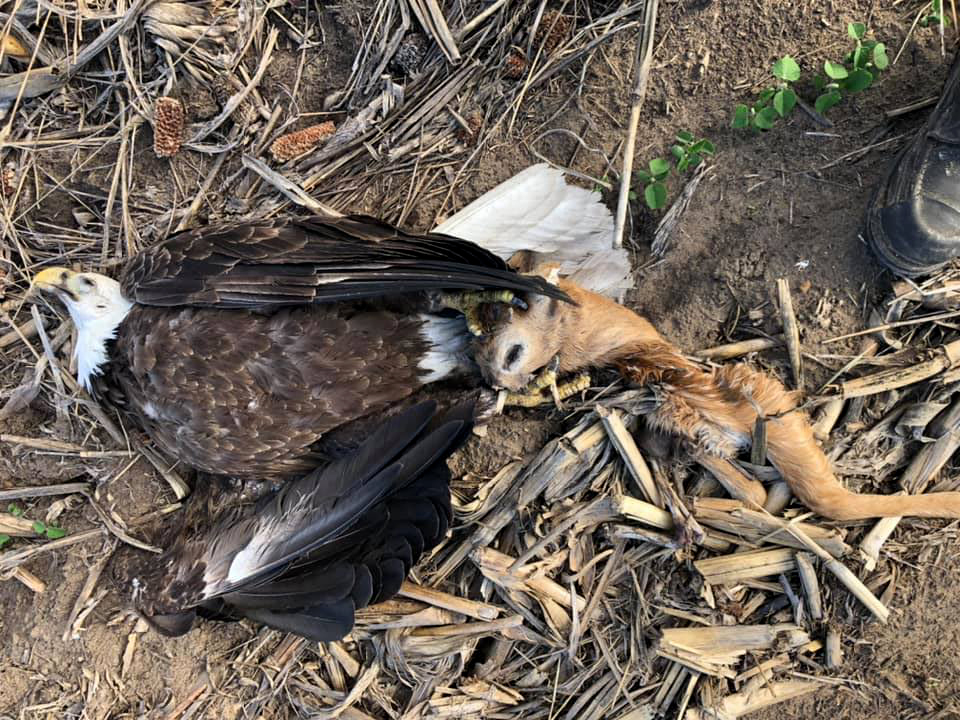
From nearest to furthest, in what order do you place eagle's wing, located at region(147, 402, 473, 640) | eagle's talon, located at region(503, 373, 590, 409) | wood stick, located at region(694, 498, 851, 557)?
eagle's wing, located at region(147, 402, 473, 640)
wood stick, located at region(694, 498, 851, 557)
eagle's talon, located at region(503, 373, 590, 409)

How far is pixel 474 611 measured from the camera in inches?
78.7

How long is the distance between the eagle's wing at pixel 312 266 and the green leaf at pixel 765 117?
0.74m

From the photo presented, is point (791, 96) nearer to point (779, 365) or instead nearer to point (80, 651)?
point (779, 365)

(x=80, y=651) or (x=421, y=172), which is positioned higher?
(x=421, y=172)

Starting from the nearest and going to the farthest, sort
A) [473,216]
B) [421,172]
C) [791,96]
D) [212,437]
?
[791,96], [212,437], [473,216], [421,172]

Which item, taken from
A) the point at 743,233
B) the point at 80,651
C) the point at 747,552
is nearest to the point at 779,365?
the point at 743,233

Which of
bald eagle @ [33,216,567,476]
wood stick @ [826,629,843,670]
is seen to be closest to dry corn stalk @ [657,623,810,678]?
wood stick @ [826,629,843,670]

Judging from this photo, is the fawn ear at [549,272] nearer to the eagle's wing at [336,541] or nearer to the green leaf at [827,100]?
the eagle's wing at [336,541]

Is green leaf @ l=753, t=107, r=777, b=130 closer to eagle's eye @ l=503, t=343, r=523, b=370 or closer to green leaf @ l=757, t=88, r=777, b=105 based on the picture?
green leaf @ l=757, t=88, r=777, b=105

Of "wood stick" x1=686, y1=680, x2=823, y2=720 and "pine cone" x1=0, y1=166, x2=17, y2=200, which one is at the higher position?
"pine cone" x1=0, y1=166, x2=17, y2=200

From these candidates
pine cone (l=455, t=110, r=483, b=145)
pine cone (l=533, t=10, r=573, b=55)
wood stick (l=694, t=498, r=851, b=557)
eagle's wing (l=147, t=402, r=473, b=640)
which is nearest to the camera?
eagle's wing (l=147, t=402, r=473, b=640)

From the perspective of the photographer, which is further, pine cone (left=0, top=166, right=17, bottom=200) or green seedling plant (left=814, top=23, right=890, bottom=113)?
pine cone (left=0, top=166, right=17, bottom=200)

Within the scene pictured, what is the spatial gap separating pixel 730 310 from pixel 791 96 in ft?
1.91

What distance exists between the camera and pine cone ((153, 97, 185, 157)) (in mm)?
2172
